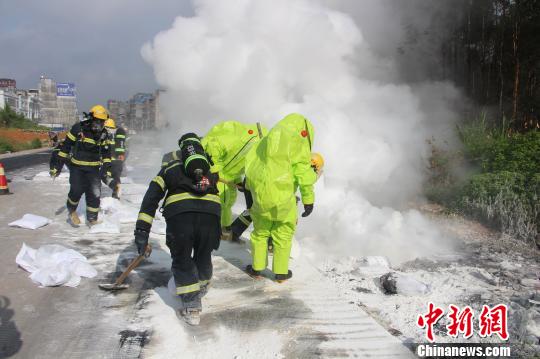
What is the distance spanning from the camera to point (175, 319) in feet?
10.2

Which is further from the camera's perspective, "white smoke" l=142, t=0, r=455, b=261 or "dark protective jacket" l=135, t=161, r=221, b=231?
"white smoke" l=142, t=0, r=455, b=261

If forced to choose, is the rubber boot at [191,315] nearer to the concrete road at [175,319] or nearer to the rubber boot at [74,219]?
the concrete road at [175,319]

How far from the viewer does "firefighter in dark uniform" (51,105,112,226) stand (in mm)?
5605

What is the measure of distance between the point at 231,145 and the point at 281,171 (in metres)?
1.59

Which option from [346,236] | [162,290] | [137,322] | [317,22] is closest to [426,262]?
[346,236]

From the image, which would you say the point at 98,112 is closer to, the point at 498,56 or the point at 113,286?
the point at 113,286

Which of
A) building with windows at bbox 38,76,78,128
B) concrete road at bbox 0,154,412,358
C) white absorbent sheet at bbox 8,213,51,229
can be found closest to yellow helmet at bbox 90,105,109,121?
white absorbent sheet at bbox 8,213,51,229

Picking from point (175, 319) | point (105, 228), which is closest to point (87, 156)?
point (105, 228)

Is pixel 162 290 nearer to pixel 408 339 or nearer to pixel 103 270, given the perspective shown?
pixel 103 270

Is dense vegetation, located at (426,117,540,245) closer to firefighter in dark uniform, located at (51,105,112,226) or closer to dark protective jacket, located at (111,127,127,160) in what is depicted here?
firefighter in dark uniform, located at (51,105,112,226)

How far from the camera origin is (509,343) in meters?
2.67

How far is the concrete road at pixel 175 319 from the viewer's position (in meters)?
2.69

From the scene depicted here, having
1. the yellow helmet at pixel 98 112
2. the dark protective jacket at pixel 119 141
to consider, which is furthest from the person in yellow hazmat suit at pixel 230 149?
the dark protective jacket at pixel 119 141
